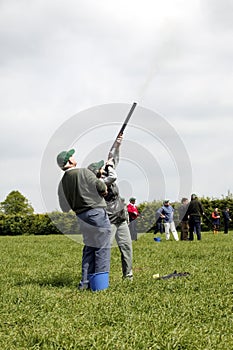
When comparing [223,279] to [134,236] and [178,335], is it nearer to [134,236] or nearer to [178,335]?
[178,335]

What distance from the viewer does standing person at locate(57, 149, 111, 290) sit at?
28.4 ft

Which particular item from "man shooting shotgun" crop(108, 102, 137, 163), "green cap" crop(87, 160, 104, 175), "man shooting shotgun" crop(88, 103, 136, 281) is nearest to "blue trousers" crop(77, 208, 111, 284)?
"man shooting shotgun" crop(88, 103, 136, 281)

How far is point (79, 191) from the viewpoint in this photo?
8.72 m

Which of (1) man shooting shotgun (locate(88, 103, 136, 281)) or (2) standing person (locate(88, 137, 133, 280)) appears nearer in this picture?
(1) man shooting shotgun (locate(88, 103, 136, 281))

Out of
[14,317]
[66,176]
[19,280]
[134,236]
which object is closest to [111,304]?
[14,317]

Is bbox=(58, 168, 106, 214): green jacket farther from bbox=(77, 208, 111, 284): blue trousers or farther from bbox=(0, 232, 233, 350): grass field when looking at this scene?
bbox=(0, 232, 233, 350): grass field

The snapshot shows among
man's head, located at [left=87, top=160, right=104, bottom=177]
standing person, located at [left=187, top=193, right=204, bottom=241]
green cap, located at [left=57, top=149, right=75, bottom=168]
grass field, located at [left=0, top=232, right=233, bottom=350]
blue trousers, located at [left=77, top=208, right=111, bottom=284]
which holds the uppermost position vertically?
standing person, located at [left=187, top=193, right=204, bottom=241]

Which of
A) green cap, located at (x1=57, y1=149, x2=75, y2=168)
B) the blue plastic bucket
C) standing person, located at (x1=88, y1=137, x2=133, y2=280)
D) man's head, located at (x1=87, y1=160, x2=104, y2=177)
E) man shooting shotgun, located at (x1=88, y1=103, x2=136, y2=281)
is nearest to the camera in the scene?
the blue plastic bucket

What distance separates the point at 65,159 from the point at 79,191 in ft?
1.92

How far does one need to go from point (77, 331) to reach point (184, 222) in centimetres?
2140

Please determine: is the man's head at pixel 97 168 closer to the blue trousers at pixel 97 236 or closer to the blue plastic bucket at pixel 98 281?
the blue trousers at pixel 97 236

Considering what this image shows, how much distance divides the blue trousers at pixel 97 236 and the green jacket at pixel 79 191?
0.40ft

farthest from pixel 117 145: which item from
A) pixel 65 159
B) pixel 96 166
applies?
pixel 65 159

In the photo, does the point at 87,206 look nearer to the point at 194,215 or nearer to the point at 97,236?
the point at 97,236
